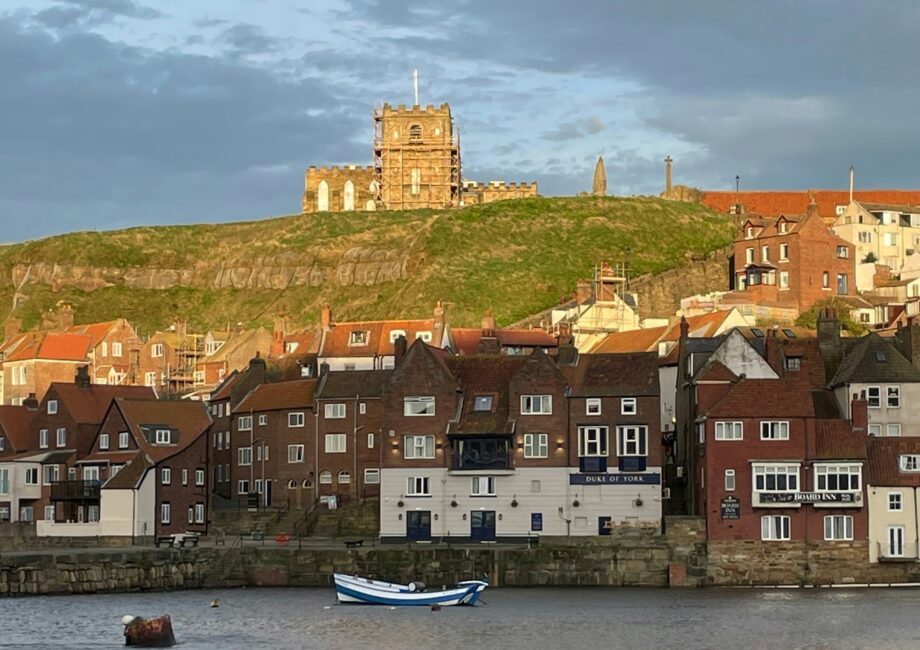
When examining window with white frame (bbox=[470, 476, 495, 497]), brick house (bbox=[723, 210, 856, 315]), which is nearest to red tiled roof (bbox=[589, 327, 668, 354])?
brick house (bbox=[723, 210, 856, 315])

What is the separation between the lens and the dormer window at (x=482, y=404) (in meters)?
95.6

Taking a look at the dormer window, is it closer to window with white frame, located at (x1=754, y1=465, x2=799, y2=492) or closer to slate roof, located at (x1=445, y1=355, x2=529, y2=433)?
slate roof, located at (x1=445, y1=355, x2=529, y2=433)

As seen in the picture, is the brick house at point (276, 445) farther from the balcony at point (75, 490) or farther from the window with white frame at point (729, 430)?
the window with white frame at point (729, 430)

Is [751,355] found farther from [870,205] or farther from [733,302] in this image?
[870,205]

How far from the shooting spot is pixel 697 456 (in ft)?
302

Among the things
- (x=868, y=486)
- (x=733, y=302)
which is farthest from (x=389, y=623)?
(x=733, y=302)

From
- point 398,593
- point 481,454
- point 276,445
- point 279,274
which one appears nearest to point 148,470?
point 276,445

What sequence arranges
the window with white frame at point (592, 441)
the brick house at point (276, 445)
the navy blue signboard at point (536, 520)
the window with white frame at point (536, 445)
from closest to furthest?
the navy blue signboard at point (536, 520) < the window with white frame at point (592, 441) < the window with white frame at point (536, 445) < the brick house at point (276, 445)

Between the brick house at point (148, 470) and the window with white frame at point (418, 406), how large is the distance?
50.1 ft

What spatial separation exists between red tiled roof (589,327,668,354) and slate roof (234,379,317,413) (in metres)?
21.3

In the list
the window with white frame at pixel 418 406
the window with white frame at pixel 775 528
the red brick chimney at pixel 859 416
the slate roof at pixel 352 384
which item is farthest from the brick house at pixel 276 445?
the red brick chimney at pixel 859 416

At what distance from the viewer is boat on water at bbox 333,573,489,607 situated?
81.9 m

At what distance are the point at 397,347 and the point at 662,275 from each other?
2580 inches

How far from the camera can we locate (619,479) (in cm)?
9231
